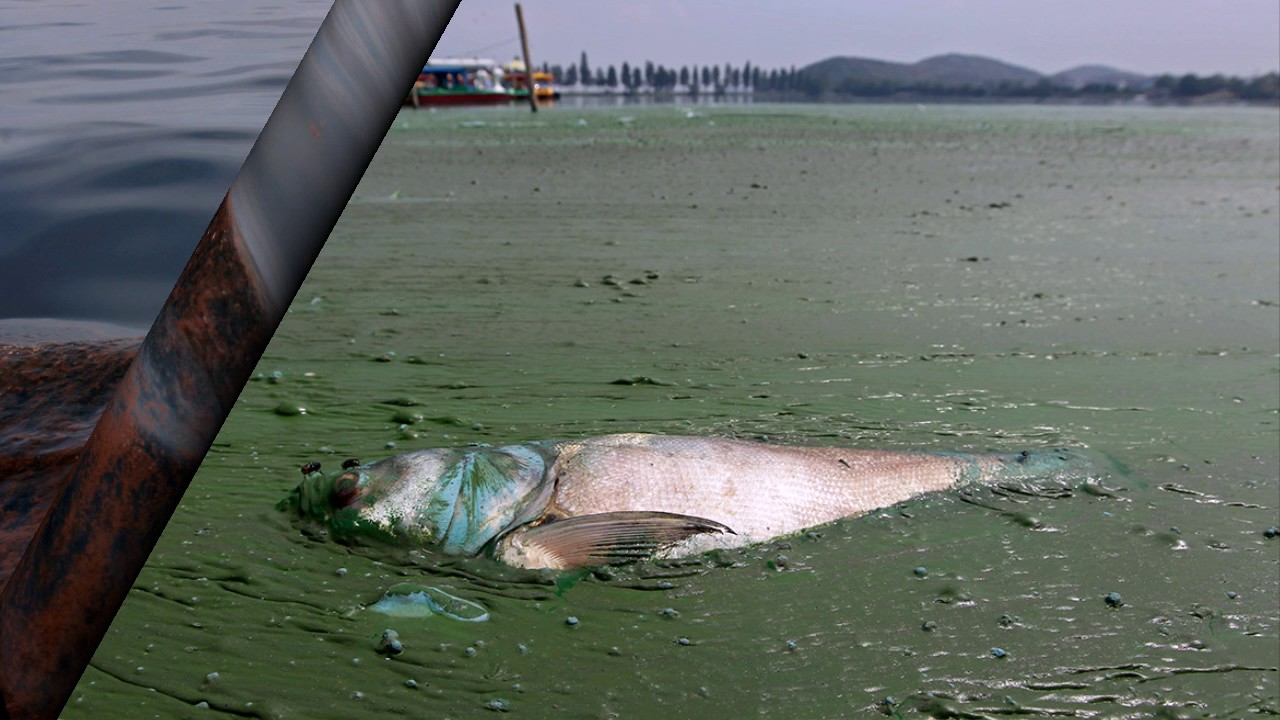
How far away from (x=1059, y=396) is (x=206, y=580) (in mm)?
3781

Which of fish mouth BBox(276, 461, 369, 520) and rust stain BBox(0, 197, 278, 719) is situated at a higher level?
rust stain BBox(0, 197, 278, 719)

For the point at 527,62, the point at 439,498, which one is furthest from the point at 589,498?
the point at 527,62

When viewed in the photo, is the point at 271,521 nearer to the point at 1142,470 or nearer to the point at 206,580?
the point at 206,580

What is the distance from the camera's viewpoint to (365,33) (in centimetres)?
73

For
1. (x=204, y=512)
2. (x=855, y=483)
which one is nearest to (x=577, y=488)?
(x=855, y=483)

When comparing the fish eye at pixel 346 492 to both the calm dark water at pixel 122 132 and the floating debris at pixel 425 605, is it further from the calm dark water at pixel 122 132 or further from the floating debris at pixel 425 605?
the calm dark water at pixel 122 132

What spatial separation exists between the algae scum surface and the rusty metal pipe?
67.1 inches

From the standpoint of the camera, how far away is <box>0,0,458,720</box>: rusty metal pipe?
0.73 meters

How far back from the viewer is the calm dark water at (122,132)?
0.80 meters

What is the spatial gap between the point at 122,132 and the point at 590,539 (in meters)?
2.35

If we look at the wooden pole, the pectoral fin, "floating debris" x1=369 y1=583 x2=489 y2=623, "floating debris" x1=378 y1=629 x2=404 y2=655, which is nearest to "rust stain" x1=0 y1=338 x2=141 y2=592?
"floating debris" x1=378 y1=629 x2=404 y2=655

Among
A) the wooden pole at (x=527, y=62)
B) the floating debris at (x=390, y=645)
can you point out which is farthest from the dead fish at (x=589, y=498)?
the wooden pole at (x=527, y=62)

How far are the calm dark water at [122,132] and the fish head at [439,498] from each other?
2404 mm

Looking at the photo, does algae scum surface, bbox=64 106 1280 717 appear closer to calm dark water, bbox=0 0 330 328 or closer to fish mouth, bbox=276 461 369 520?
fish mouth, bbox=276 461 369 520
